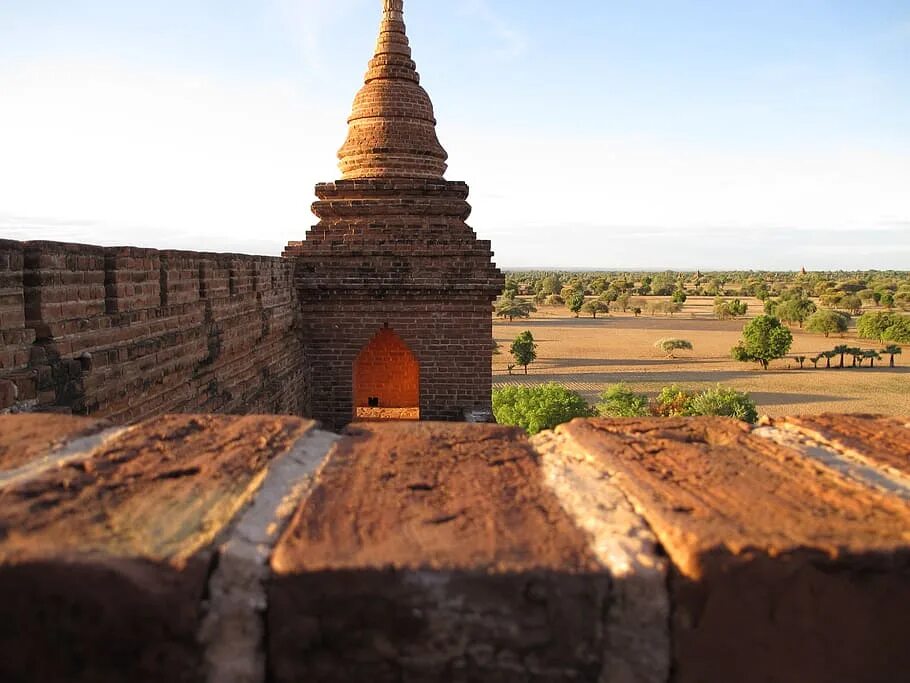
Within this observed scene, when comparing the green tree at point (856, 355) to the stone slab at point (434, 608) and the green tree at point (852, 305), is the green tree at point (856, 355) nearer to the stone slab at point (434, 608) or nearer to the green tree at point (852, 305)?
the green tree at point (852, 305)

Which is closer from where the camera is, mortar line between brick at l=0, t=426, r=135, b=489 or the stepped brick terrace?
the stepped brick terrace

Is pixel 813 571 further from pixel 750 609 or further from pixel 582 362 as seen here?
pixel 582 362

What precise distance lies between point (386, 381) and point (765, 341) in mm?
28418

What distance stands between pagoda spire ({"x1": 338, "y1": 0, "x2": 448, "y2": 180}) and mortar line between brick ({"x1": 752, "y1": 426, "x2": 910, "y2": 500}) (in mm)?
8597

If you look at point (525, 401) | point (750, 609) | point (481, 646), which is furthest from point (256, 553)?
point (525, 401)

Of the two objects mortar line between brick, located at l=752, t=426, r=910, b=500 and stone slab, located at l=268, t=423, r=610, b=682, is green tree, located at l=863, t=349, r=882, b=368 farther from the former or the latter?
stone slab, located at l=268, t=423, r=610, b=682

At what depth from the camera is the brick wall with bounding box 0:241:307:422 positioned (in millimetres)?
3010

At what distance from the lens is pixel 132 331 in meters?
3.93

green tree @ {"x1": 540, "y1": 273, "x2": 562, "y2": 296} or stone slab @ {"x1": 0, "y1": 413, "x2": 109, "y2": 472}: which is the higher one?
green tree @ {"x1": 540, "y1": 273, "x2": 562, "y2": 296}

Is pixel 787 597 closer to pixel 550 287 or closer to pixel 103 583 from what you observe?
pixel 103 583

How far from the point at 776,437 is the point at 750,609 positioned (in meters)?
0.62

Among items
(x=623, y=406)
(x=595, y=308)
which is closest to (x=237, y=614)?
(x=623, y=406)

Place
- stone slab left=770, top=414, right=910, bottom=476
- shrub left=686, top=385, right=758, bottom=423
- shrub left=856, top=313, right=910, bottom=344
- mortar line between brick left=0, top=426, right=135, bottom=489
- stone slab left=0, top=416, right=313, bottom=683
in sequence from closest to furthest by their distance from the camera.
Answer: stone slab left=0, top=416, right=313, bottom=683, mortar line between brick left=0, top=426, right=135, bottom=489, stone slab left=770, top=414, right=910, bottom=476, shrub left=686, top=385, right=758, bottom=423, shrub left=856, top=313, right=910, bottom=344

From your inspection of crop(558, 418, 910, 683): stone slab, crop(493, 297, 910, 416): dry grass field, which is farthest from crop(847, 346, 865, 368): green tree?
crop(558, 418, 910, 683): stone slab
